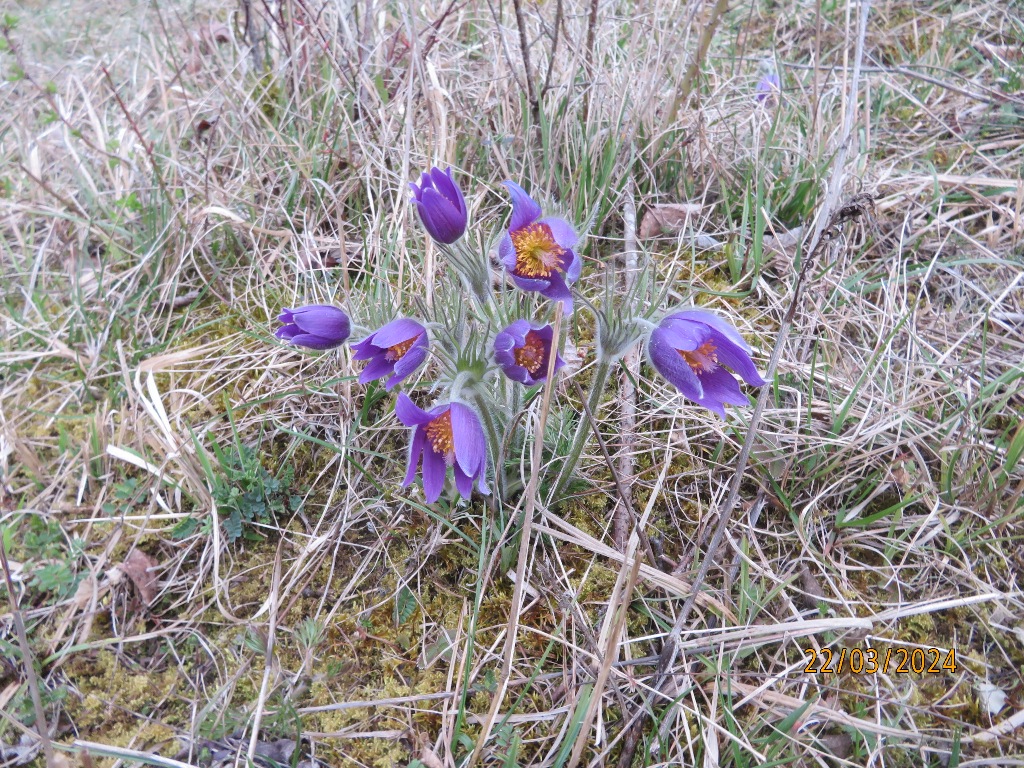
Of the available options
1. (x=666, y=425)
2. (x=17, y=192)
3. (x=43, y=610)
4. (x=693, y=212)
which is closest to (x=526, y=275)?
(x=666, y=425)

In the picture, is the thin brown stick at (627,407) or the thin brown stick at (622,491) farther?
the thin brown stick at (627,407)

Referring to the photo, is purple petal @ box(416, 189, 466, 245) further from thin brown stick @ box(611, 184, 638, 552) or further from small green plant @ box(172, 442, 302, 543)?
small green plant @ box(172, 442, 302, 543)

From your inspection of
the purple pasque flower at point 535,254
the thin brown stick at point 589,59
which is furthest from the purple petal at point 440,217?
the thin brown stick at point 589,59

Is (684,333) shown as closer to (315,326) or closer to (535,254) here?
(535,254)

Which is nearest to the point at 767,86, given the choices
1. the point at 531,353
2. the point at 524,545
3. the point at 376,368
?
the point at 531,353

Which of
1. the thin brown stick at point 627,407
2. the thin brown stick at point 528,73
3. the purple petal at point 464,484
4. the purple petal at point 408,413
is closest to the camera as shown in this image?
the purple petal at point 408,413

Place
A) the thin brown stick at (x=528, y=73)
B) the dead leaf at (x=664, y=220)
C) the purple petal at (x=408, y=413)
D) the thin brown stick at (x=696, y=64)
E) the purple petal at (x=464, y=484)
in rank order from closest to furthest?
the purple petal at (x=408, y=413)
the purple petal at (x=464, y=484)
the thin brown stick at (x=696, y=64)
the thin brown stick at (x=528, y=73)
the dead leaf at (x=664, y=220)

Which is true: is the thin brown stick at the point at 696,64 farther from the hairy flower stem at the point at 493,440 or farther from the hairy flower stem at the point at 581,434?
the hairy flower stem at the point at 493,440
